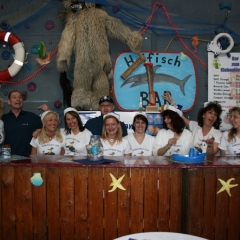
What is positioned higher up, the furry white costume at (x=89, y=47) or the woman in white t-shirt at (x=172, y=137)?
the furry white costume at (x=89, y=47)

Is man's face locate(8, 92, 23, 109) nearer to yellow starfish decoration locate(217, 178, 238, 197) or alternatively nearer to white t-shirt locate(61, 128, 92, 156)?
white t-shirt locate(61, 128, 92, 156)

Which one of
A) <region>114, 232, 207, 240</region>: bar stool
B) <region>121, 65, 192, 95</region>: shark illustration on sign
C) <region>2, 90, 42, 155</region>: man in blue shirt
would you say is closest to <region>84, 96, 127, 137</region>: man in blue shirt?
<region>2, 90, 42, 155</region>: man in blue shirt

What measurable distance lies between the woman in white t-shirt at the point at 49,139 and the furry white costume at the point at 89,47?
901mm

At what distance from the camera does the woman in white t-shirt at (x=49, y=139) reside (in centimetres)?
297

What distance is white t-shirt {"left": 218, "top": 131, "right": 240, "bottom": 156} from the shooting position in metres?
2.84

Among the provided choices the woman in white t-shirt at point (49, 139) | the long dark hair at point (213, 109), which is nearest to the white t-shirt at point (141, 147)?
the long dark hair at point (213, 109)

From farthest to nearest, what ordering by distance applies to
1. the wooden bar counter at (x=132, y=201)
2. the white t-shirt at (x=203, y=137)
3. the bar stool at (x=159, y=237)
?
the white t-shirt at (x=203, y=137), the wooden bar counter at (x=132, y=201), the bar stool at (x=159, y=237)

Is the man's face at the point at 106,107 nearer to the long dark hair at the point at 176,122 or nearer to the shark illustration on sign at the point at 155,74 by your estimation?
the long dark hair at the point at 176,122

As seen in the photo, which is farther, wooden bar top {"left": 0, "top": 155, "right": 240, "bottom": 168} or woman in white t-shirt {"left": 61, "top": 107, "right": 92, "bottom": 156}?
woman in white t-shirt {"left": 61, "top": 107, "right": 92, "bottom": 156}

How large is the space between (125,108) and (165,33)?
1.25m

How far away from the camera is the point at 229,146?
2877 mm

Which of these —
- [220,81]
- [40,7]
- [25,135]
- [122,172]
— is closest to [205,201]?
[122,172]

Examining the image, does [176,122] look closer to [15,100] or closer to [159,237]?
[159,237]

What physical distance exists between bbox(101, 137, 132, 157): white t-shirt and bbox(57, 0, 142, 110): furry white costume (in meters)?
1.16
